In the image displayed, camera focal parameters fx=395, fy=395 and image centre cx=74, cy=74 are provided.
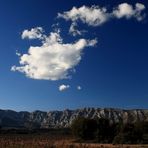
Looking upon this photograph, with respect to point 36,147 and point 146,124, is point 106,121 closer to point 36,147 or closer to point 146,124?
point 146,124

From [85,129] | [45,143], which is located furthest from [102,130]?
[45,143]

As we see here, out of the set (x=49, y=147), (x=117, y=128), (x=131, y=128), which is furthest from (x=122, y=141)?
(x=49, y=147)

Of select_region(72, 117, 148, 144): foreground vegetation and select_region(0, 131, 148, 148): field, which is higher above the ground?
select_region(72, 117, 148, 144): foreground vegetation

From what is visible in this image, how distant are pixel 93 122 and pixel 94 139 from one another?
3.87 m

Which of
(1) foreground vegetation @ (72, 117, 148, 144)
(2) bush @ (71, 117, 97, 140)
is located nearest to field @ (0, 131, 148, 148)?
(2) bush @ (71, 117, 97, 140)

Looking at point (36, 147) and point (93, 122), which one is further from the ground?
point (93, 122)

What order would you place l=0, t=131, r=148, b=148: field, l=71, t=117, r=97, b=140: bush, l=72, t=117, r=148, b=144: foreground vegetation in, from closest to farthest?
l=0, t=131, r=148, b=148: field, l=72, t=117, r=148, b=144: foreground vegetation, l=71, t=117, r=97, b=140: bush

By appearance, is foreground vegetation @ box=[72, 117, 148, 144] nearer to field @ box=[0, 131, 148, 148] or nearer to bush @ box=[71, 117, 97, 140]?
bush @ box=[71, 117, 97, 140]

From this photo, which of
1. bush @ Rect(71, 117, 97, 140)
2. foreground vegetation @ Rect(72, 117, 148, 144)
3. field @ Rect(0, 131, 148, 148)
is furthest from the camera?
bush @ Rect(71, 117, 97, 140)

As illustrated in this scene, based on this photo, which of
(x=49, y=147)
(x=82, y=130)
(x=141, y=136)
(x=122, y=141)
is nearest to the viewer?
(x=49, y=147)

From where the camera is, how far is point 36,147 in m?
42.9

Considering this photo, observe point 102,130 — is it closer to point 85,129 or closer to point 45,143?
point 85,129

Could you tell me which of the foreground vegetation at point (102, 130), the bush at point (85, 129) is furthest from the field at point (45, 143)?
the foreground vegetation at point (102, 130)

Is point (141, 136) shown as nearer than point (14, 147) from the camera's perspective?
No
